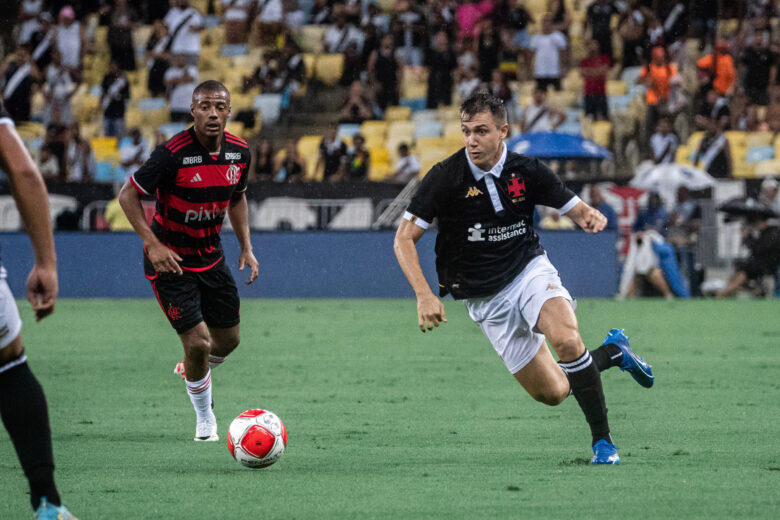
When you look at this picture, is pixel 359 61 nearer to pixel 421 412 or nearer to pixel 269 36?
pixel 269 36

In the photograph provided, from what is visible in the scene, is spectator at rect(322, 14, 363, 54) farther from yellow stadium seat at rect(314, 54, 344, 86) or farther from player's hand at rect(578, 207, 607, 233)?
player's hand at rect(578, 207, 607, 233)

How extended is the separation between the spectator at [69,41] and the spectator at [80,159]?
3845 mm

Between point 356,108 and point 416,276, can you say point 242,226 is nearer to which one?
point 416,276

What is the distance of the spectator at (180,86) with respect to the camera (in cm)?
2534

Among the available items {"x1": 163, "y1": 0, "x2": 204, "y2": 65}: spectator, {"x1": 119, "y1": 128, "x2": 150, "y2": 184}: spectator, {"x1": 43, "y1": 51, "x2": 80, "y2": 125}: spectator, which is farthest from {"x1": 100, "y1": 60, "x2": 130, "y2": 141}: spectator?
{"x1": 119, "y1": 128, "x2": 150, "y2": 184}: spectator

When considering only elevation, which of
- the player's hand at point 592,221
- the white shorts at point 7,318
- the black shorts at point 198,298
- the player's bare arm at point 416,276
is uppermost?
the white shorts at point 7,318

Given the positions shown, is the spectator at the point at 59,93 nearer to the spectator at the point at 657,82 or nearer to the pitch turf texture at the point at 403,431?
the pitch turf texture at the point at 403,431

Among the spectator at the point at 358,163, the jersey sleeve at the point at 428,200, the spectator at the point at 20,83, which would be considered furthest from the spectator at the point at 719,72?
the jersey sleeve at the point at 428,200

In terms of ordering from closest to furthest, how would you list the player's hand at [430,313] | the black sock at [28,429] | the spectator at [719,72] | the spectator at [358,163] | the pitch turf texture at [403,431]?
1. the black sock at [28,429]
2. the pitch turf texture at [403,431]
3. the player's hand at [430,313]
4. the spectator at [358,163]
5. the spectator at [719,72]

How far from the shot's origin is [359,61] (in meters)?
25.8

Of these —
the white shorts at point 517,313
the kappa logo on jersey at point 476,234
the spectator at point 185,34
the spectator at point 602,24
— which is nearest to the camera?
the white shorts at point 517,313

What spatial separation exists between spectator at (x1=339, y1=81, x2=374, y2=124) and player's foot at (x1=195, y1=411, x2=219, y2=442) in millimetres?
17168

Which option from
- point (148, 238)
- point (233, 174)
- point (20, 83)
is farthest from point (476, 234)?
point (20, 83)

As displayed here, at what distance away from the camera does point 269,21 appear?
1069 inches
